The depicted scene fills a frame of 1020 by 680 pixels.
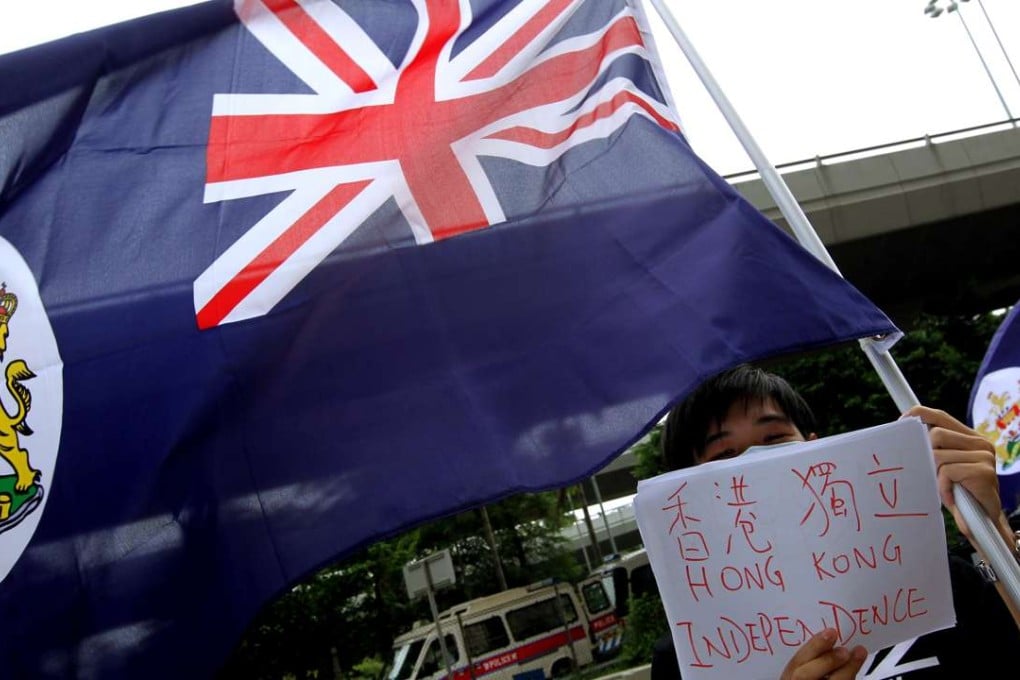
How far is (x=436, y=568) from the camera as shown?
12.7m

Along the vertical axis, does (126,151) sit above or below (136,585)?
above

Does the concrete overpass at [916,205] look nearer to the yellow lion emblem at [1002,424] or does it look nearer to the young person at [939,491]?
the yellow lion emblem at [1002,424]

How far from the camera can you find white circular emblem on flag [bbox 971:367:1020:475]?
227 inches

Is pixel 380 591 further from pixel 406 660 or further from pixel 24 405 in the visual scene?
pixel 24 405

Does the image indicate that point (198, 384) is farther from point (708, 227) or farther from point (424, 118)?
point (708, 227)

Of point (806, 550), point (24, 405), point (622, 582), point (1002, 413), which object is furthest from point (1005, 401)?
point (622, 582)

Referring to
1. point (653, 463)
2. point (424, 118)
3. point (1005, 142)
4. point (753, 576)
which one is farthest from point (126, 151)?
point (1005, 142)

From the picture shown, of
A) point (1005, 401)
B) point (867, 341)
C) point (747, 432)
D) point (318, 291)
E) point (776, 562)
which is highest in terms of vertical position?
point (318, 291)

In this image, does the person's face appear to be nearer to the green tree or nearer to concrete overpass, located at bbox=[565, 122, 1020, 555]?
the green tree

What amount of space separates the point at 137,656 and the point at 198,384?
72 centimetres

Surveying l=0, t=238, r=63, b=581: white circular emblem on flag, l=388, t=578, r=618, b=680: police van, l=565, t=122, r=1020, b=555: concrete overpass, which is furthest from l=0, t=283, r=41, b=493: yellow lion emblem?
l=565, t=122, r=1020, b=555: concrete overpass

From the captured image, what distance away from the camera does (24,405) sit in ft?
8.86

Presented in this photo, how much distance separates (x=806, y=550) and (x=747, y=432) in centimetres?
55

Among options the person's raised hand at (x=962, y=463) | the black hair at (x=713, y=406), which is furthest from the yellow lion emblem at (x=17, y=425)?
the person's raised hand at (x=962, y=463)
